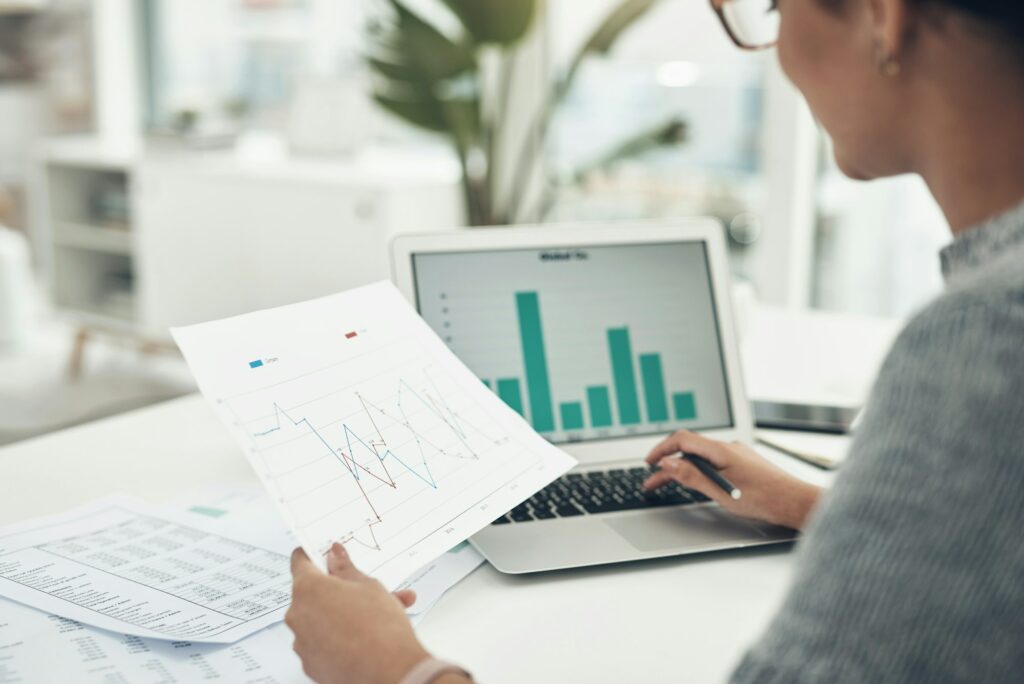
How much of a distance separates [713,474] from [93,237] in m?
3.44

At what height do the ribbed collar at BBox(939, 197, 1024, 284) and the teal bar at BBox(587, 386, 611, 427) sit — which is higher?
the ribbed collar at BBox(939, 197, 1024, 284)

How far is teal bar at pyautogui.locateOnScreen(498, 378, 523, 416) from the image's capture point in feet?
3.53

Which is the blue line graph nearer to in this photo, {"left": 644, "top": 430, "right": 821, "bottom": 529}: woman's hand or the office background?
{"left": 644, "top": 430, "right": 821, "bottom": 529}: woman's hand

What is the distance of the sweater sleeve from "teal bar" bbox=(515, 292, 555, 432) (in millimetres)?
626

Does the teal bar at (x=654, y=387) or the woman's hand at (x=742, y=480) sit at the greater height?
the teal bar at (x=654, y=387)

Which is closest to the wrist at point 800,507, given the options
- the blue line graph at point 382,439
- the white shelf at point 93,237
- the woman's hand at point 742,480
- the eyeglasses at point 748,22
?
the woman's hand at point 742,480

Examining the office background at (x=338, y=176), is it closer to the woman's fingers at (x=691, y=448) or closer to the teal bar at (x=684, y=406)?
the teal bar at (x=684, y=406)

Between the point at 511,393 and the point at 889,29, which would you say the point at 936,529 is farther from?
the point at 511,393

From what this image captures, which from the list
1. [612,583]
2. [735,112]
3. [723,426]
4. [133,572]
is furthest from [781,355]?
[735,112]

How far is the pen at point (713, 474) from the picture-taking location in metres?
0.96

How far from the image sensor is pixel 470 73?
256 centimetres

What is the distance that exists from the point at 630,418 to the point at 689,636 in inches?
14.1

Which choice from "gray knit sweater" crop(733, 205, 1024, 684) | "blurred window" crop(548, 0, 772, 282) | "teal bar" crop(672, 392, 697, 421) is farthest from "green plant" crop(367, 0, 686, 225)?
"gray knit sweater" crop(733, 205, 1024, 684)

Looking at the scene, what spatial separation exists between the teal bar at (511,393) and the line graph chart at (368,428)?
180mm
